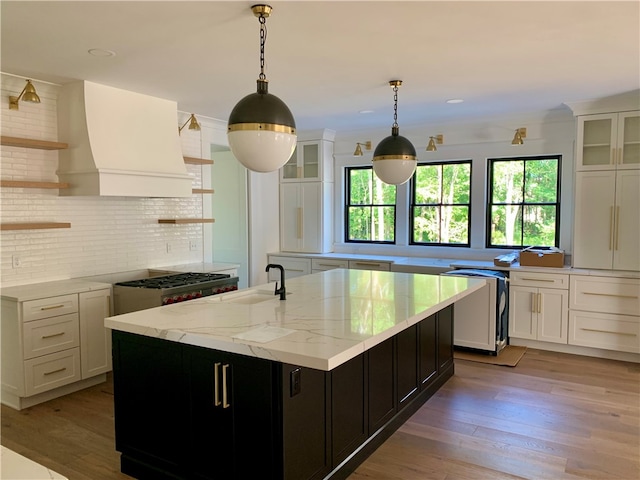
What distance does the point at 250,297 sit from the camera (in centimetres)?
346

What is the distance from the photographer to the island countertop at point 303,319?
2.11 m

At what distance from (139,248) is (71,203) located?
0.87 metres

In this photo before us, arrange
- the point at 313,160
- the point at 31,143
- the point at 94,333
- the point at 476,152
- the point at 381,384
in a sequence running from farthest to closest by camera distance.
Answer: the point at 313,160 → the point at 476,152 → the point at 94,333 → the point at 31,143 → the point at 381,384

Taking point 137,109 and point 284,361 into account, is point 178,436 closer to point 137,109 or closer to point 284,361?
point 284,361

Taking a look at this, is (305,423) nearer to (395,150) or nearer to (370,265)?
(395,150)

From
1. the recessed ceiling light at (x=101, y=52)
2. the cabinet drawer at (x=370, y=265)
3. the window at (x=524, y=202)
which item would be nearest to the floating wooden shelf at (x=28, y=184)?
the recessed ceiling light at (x=101, y=52)

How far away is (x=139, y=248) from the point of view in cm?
502

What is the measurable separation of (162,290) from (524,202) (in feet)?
14.0

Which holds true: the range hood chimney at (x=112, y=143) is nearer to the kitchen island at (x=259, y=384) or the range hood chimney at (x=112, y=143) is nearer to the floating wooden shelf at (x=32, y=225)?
the floating wooden shelf at (x=32, y=225)

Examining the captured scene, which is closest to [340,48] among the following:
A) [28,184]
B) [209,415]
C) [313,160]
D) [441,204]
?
[209,415]

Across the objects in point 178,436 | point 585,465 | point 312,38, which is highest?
point 312,38

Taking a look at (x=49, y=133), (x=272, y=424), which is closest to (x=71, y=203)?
(x=49, y=133)

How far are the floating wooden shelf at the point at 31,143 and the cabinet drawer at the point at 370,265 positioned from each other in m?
3.59

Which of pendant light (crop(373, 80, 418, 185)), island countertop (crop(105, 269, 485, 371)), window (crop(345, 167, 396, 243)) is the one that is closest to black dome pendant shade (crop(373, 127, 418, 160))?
pendant light (crop(373, 80, 418, 185))
